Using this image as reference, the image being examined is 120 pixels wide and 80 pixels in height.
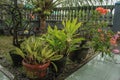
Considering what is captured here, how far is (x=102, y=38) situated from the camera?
13.3 ft

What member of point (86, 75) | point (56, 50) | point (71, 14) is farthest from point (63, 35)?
point (71, 14)

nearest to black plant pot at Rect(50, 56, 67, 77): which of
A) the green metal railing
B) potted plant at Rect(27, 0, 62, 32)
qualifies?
potted plant at Rect(27, 0, 62, 32)

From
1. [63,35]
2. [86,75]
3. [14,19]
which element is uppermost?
[14,19]

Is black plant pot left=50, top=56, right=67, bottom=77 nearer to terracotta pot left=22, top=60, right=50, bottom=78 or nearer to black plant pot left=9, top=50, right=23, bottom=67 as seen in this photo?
terracotta pot left=22, top=60, right=50, bottom=78

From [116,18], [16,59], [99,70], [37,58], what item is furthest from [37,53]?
[116,18]

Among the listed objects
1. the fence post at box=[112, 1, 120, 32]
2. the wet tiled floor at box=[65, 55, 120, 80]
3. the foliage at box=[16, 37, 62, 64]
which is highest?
the fence post at box=[112, 1, 120, 32]

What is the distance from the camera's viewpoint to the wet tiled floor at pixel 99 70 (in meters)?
3.31

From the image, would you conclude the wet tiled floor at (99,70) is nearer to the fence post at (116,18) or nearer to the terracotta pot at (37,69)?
the terracotta pot at (37,69)

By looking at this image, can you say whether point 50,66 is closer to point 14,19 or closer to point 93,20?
point 14,19

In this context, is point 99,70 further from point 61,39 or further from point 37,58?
point 37,58

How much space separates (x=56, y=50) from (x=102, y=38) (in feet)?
4.06

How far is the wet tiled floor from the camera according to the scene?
331 cm

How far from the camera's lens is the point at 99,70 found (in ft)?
12.0

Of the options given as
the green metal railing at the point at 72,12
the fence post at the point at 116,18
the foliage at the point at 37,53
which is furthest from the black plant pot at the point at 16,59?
the fence post at the point at 116,18
